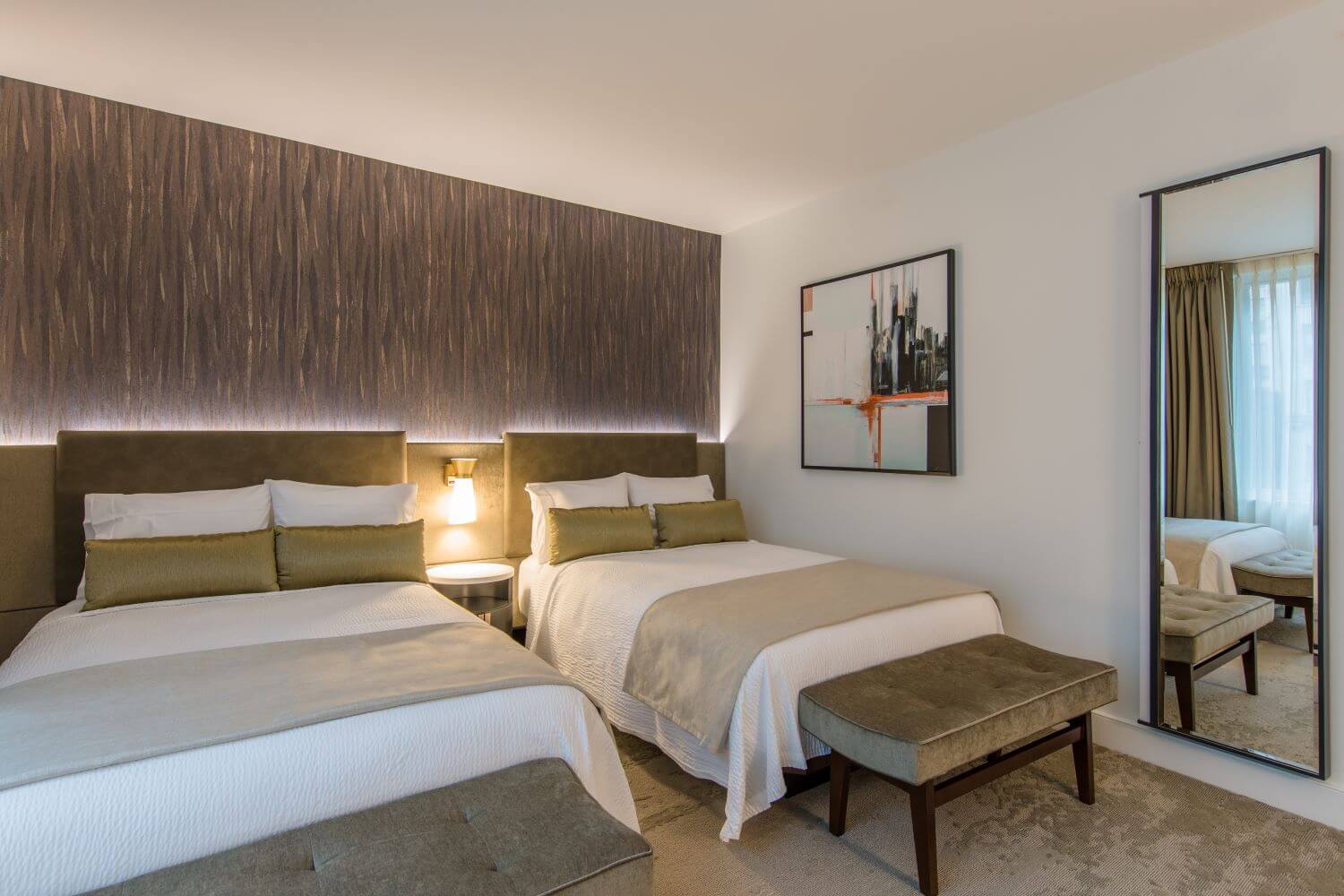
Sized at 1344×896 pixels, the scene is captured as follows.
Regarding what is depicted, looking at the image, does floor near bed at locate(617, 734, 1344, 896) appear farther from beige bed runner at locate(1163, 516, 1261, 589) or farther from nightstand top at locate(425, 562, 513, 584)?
nightstand top at locate(425, 562, 513, 584)

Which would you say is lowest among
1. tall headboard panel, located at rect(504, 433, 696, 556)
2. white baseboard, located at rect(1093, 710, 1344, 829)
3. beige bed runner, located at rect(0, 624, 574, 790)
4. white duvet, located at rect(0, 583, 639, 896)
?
white baseboard, located at rect(1093, 710, 1344, 829)

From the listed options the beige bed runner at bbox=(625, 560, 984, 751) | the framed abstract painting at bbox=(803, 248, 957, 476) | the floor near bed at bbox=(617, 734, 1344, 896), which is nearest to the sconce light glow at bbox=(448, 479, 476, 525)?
the beige bed runner at bbox=(625, 560, 984, 751)

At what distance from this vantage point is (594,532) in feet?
11.5

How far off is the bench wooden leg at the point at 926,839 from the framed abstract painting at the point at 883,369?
6.14 feet

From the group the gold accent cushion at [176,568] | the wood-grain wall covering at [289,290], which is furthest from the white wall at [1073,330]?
the gold accent cushion at [176,568]

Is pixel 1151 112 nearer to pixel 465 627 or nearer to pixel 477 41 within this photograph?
pixel 477 41

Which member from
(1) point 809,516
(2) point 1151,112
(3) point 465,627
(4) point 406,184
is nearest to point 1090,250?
(2) point 1151,112

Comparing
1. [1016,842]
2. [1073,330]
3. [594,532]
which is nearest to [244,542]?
[594,532]

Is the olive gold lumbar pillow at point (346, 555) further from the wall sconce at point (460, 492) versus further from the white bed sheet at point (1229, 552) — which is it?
the white bed sheet at point (1229, 552)

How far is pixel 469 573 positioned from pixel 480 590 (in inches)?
7.4

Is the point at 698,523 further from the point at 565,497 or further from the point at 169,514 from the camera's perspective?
the point at 169,514

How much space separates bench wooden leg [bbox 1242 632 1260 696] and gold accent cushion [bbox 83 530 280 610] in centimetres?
361

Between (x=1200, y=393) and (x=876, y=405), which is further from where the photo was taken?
(x=876, y=405)

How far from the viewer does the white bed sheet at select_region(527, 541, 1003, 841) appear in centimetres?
217
